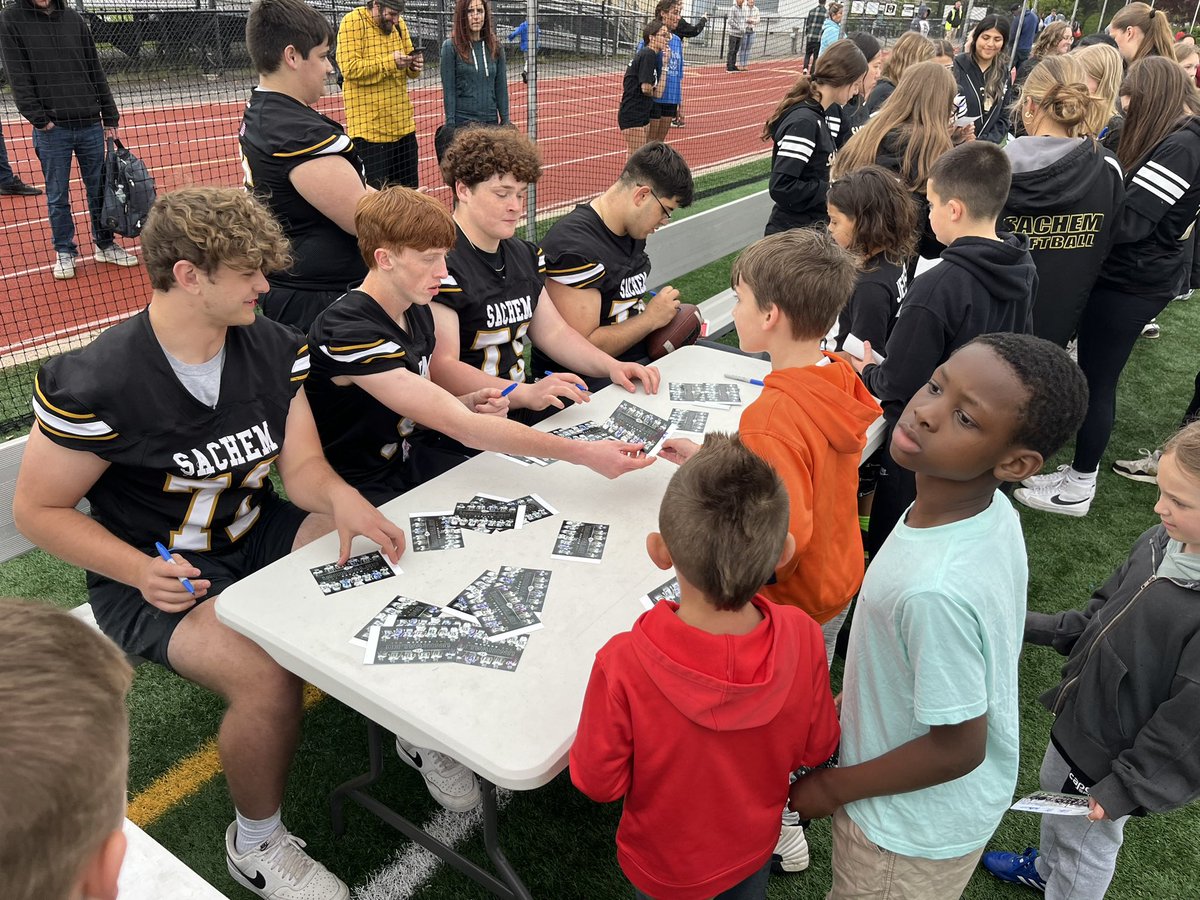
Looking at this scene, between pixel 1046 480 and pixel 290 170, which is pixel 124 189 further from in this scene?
pixel 1046 480

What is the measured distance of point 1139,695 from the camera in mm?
1692

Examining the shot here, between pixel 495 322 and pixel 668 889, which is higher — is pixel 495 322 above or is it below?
above

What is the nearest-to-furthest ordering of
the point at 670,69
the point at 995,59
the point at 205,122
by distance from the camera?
the point at 995,59 → the point at 670,69 → the point at 205,122

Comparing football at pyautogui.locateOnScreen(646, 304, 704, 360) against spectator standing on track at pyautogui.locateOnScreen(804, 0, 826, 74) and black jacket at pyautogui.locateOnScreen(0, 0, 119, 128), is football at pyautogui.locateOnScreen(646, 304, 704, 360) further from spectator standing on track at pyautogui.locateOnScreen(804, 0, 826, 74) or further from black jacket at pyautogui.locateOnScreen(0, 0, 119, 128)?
spectator standing on track at pyautogui.locateOnScreen(804, 0, 826, 74)

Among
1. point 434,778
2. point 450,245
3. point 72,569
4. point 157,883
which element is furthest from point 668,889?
point 72,569

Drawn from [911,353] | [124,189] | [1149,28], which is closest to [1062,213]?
[911,353]

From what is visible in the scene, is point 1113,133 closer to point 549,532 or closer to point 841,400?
point 841,400

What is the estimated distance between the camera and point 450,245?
7.97 feet

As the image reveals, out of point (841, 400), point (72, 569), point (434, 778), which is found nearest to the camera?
point (841, 400)

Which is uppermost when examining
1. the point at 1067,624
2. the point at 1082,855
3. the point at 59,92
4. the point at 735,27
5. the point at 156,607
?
the point at 735,27

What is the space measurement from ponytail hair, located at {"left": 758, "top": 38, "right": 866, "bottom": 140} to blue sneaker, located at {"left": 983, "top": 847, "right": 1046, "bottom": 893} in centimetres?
389

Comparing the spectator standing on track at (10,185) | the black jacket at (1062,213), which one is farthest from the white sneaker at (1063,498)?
the spectator standing on track at (10,185)

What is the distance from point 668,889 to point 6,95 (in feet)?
40.8

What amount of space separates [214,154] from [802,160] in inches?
305
